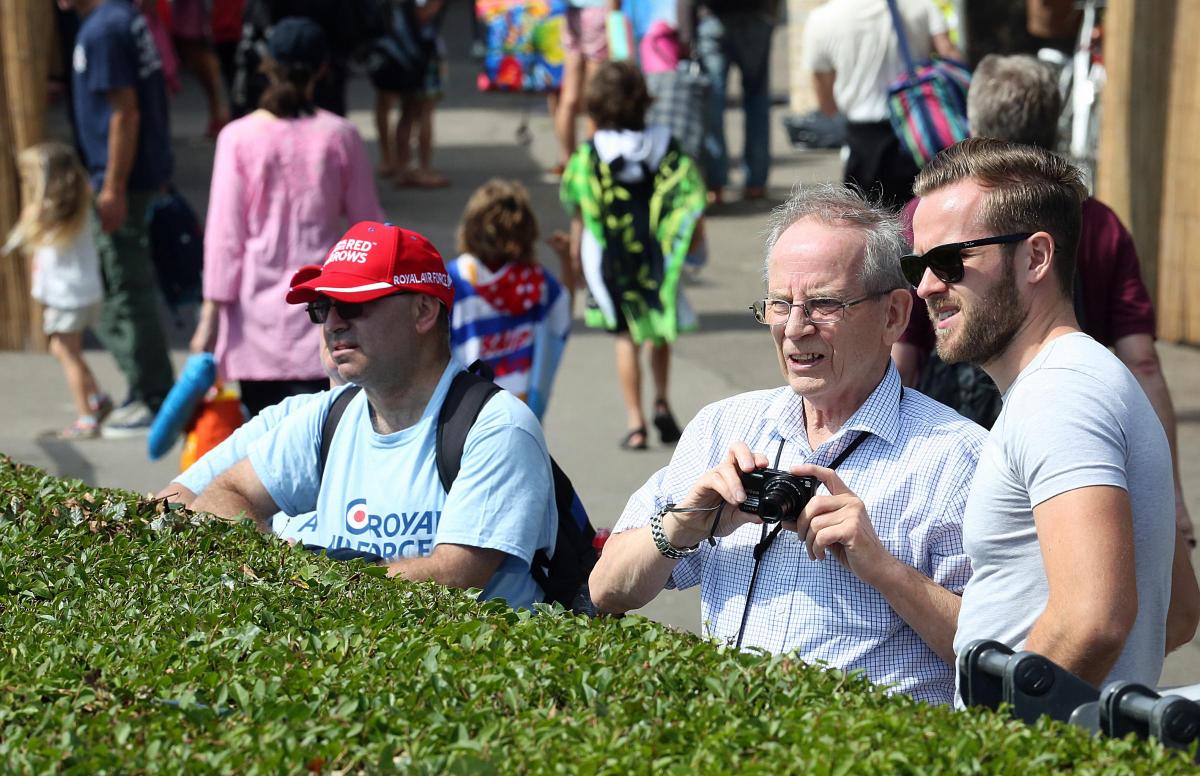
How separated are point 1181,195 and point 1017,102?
510 cm

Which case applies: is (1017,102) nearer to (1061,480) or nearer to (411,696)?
(1061,480)

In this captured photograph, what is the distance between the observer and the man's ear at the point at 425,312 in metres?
4.40

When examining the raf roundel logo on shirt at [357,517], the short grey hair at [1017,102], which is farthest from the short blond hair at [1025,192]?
the short grey hair at [1017,102]

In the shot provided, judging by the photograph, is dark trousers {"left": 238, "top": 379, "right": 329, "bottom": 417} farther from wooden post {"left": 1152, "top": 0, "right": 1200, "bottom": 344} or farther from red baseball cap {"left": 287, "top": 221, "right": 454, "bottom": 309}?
wooden post {"left": 1152, "top": 0, "right": 1200, "bottom": 344}

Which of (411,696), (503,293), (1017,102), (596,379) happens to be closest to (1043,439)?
(411,696)

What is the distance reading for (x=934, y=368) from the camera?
548 centimetres

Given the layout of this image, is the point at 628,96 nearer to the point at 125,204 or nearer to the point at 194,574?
the point at 125,204

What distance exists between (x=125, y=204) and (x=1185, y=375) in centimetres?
603

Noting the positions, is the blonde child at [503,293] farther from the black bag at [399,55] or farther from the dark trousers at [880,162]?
the black bag at [399,55]

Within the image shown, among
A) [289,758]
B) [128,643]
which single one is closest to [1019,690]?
[289,758]

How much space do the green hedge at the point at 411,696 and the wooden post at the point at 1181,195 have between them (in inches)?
300

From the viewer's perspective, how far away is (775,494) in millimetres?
3146

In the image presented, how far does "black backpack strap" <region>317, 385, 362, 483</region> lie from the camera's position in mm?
4422

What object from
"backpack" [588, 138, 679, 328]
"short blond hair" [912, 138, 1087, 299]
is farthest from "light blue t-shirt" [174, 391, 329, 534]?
"backpack" [588, 138, 679, 328]
